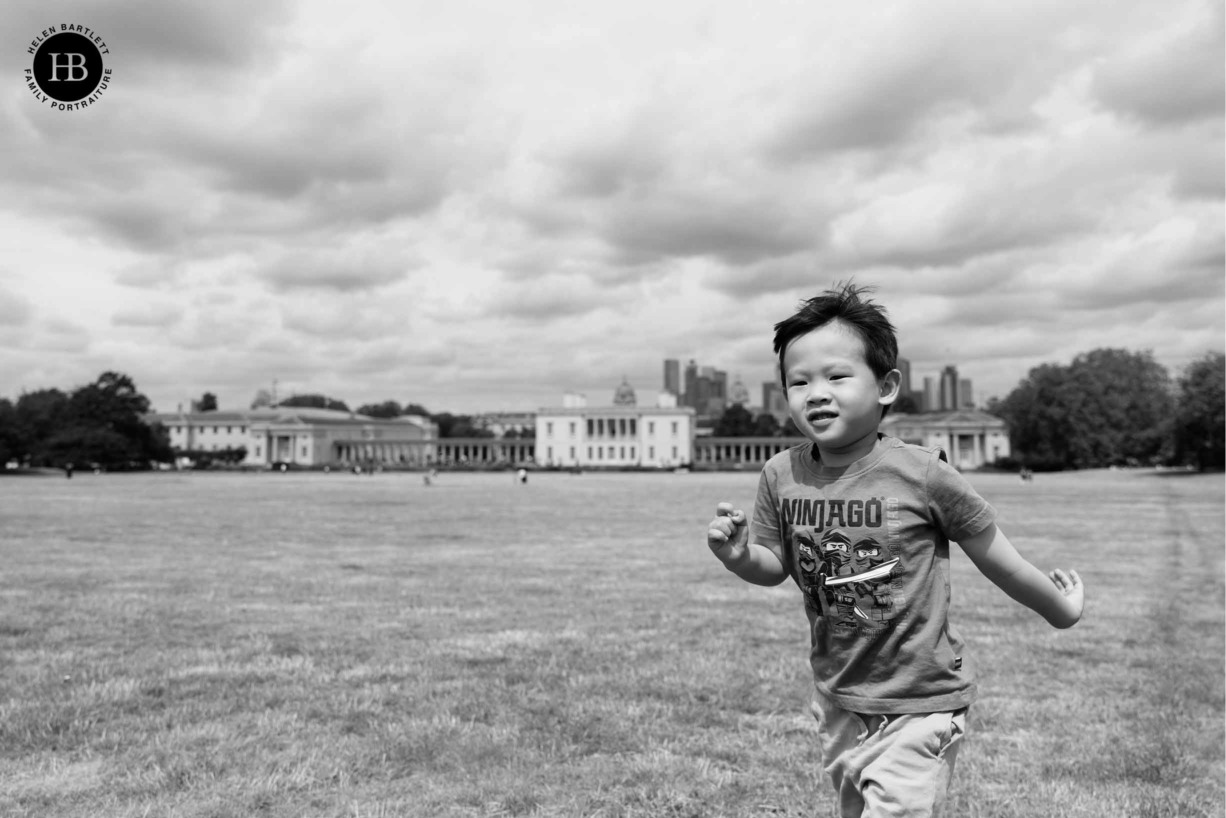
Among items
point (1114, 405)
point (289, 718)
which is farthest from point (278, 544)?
point (1114, 405)

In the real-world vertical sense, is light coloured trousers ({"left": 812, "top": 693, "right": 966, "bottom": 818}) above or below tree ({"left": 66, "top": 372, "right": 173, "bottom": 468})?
below

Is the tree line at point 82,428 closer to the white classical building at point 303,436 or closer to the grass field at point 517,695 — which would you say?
the white classical building at point 303,436

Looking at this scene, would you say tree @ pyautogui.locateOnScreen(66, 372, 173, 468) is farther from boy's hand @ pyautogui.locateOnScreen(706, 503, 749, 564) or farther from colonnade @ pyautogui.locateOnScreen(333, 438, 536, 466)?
boy's hand @ pyautogui.locateOnScreen(706, 503, 749, 564)

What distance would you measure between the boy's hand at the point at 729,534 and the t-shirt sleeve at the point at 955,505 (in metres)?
0.59

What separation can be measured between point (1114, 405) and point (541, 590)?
93484mm

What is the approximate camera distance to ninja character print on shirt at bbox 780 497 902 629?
2994mm

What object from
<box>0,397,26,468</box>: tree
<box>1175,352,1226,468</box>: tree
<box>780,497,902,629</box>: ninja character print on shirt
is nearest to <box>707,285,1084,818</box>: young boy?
<box>780,497,902,629</box>: ninja character print on shirt

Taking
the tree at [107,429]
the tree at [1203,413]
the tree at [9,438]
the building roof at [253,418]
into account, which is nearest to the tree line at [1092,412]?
the tree at [1203,413]

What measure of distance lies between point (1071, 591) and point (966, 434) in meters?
151

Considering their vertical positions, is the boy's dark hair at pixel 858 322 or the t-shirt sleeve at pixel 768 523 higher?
the boy's dark hair at pixel 858 322

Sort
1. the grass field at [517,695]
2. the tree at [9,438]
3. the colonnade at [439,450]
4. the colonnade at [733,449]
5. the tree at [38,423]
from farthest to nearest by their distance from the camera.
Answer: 1. the colonnade at [439,450]
2. the colonnade at [733,449]
3. the tree at [38,423]
4. the tree at [9,438]
5. the grass field at [517,695]

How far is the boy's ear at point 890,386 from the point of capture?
10.3ft

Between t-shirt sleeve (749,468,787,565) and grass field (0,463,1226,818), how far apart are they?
1696mm

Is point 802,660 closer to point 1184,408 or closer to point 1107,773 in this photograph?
point 1107,773
